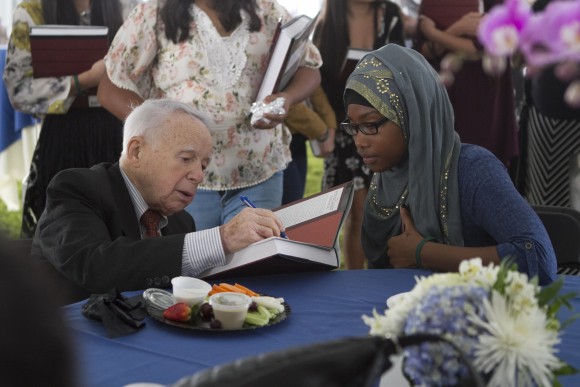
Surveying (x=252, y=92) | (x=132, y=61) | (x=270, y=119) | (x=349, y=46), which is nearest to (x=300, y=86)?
(x=252, y=92)

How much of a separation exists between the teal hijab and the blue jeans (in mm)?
711

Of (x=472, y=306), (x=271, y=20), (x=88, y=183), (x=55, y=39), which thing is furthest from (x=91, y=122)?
(x=472, y=306)

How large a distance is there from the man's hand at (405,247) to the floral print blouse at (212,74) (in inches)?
34.0

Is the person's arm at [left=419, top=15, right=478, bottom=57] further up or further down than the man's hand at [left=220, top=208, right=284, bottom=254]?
further up

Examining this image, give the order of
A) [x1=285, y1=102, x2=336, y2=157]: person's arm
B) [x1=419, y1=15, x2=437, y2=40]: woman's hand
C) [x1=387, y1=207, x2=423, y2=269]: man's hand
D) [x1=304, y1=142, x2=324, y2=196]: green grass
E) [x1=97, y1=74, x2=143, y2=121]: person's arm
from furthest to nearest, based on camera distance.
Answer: [x1=304, y1=142, x2=324, y2=196]: green grass → [x1=419, y1=15, x2=437, y2=40]: woman's hand → [x1=285, y1=102, x2=336, y2=157]: person's arm → [x1=97, y1=74, x2=143, y2=121]: person's arm → [x1=387, y1=207, x2=423, y2=269]: man's hand

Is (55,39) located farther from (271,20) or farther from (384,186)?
(384,186)

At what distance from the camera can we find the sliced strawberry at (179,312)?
150 centimetres

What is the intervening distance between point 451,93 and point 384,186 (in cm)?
158

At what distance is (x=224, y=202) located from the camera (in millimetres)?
2891

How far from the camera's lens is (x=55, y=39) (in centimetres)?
348

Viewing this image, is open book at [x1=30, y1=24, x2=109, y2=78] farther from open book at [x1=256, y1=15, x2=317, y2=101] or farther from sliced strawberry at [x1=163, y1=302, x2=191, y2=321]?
sliced strawberry at [x1=163, y1=302, x2=191, y2=321]

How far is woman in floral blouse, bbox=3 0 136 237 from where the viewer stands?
11.5 feet

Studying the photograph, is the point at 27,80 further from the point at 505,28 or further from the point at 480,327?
the point at 505,28

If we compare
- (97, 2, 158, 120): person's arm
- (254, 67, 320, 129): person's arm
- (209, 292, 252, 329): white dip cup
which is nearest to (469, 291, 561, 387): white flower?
(209, 292, 252, 329): white dip cup
